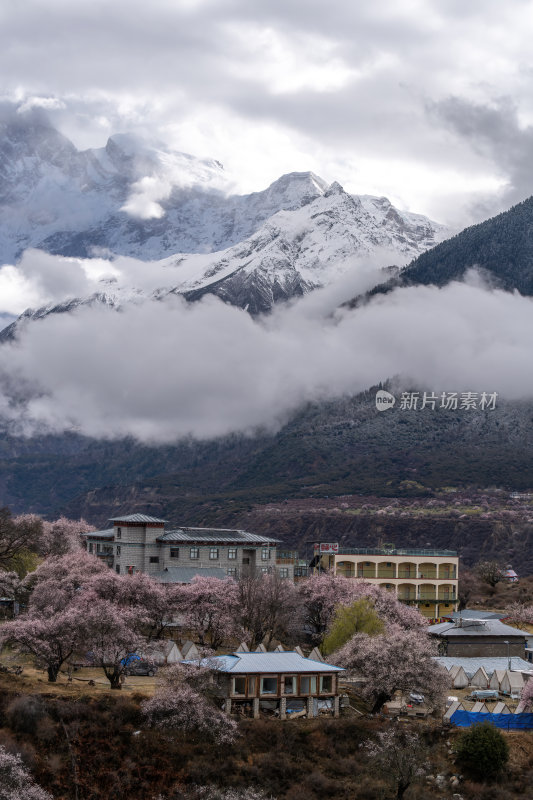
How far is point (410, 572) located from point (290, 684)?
68.2 metres

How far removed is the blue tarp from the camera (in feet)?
255

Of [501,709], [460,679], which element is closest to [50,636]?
[501,709]

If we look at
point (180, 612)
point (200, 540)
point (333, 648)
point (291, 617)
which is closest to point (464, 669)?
point (333, 648)

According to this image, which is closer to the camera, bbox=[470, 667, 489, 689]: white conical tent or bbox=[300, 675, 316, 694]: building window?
bbox=[300, 675, 316, 694]: building window

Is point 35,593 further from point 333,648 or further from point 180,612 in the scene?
point 333,648

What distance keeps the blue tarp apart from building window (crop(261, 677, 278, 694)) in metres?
12.9

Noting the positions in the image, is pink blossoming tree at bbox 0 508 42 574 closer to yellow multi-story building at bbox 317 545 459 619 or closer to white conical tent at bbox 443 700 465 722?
white conical tent at bbox 443 700 465 722

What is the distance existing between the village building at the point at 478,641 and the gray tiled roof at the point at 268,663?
24669 millimetres

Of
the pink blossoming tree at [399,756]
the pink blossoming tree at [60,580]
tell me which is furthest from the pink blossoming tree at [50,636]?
the pink blossoming tree at [399,756]

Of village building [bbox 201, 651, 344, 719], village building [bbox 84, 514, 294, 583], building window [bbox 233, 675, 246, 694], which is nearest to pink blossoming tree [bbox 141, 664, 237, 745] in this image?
village building [bbox 201, 651, 344, 719]

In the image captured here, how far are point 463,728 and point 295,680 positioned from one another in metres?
12.3

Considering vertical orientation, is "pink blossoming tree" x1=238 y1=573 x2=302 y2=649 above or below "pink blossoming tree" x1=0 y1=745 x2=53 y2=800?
above

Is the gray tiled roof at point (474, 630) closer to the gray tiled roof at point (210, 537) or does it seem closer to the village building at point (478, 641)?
the village building at point (478, 641)

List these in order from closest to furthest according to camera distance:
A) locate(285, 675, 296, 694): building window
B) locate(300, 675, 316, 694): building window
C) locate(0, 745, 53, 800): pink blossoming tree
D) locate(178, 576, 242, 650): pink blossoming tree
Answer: locate(0, 745, 53, 800): pink blossoming tree < locate(285, 675, 296, 694): building window < locate(300, 675, 316, 694): building window < locate(178, 576, 242, 650): pink blossoming tree
